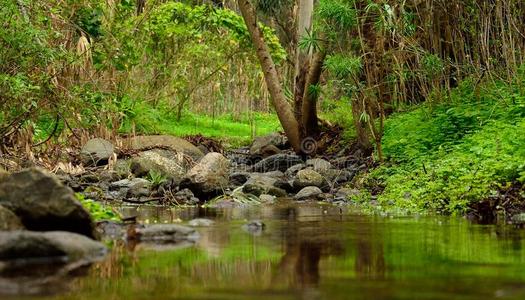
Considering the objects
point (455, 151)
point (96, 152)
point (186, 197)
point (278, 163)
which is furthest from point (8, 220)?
point (278, 163)

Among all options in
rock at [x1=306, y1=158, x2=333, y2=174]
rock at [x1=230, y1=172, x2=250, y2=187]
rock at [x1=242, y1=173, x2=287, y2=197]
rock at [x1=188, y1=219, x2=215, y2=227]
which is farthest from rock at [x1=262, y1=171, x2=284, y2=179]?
rock at [x1=188, y1=219, x2=215, y2=227]

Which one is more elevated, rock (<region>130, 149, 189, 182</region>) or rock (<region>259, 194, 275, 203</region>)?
rock (<region>130, 149, 189, 182</region>)

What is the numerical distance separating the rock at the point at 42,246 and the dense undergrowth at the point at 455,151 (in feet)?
13.2

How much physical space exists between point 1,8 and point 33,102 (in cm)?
105

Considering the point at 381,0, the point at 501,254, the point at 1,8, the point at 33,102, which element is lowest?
the point at 501,254

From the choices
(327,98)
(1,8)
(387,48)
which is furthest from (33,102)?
(327,98)

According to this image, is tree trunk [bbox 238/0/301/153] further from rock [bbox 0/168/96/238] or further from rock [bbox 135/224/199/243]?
rock [bbox 0/168/96/238]

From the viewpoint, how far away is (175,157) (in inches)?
499

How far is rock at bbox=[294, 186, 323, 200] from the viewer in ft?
33.3

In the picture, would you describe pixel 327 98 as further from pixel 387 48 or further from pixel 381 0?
pixel 381 0

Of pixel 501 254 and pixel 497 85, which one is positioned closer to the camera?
pixel 501 254

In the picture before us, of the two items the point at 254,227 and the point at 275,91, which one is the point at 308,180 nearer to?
the point at 275,91

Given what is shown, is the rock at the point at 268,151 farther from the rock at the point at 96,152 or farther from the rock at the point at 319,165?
the rock at the point at 96,152

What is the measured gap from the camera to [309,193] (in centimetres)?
1024
